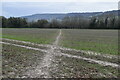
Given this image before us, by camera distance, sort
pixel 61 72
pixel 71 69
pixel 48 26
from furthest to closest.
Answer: pixel 48 26, pixel 71 69, pixel 61 72

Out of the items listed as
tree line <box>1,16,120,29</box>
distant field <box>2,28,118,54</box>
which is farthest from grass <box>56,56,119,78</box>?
tree line <box>1,16,120,29</box>

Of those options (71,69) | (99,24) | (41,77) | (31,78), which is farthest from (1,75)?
(99,24)

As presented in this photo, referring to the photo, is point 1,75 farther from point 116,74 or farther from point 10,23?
point 10,23

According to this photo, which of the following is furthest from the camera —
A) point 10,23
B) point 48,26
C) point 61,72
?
point 48,26

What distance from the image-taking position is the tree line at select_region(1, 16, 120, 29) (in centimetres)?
9381

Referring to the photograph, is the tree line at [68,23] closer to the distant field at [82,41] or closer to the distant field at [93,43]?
the distant field at [82,41]

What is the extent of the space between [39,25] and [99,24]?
46.9 m

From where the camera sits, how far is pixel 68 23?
12100 centimetres

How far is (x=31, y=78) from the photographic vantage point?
255 inches

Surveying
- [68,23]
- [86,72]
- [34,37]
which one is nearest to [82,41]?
[34,37]

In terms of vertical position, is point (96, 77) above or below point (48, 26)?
below

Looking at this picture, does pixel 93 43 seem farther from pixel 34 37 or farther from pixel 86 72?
pixel 34 37

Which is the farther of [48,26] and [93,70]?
[48,26]

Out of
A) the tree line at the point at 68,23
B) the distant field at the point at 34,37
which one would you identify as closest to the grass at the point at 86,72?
the distant field at the point at 34,37
